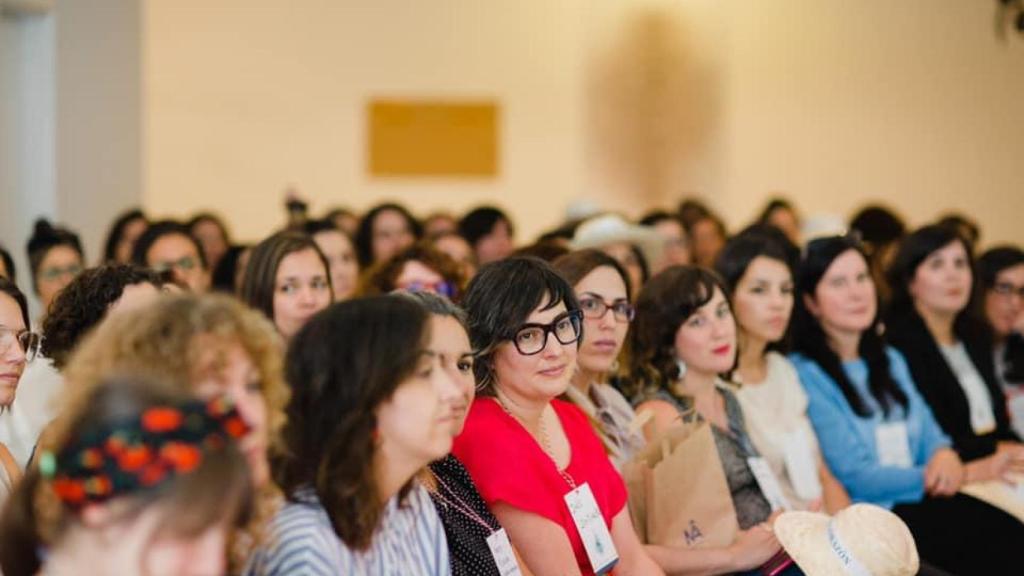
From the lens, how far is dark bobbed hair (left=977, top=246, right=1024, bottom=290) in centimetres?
579

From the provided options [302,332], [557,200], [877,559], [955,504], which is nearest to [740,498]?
[877,559]

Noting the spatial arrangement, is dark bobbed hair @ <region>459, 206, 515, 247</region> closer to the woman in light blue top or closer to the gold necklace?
the woman in light blue top

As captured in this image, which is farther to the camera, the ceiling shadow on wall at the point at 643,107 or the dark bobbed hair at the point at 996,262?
the ceiling shadow on wall at the point at 643,107

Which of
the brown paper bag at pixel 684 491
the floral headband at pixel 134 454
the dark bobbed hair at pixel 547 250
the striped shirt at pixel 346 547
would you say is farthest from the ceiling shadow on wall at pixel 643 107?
the floral headband at pixel 134 454

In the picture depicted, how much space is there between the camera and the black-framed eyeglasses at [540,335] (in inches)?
118

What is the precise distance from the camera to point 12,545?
1767 mm

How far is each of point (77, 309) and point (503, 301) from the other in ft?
3.24

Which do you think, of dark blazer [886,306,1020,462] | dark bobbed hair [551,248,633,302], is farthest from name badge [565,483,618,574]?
dark blazer [886,306,1020,462]

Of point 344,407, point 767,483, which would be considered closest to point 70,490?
point 344,407

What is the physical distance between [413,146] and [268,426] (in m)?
9.04

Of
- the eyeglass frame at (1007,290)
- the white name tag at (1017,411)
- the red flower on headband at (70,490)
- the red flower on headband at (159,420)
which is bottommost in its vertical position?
the white name tag at (1017,411)

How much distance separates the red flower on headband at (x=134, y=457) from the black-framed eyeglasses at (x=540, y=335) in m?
1.54

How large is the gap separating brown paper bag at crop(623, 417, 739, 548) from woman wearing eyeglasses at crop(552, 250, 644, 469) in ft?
0.38

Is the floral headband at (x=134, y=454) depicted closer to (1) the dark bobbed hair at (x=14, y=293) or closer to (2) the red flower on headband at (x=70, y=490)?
(2) the red flower on headband at (x=70, y=490)
